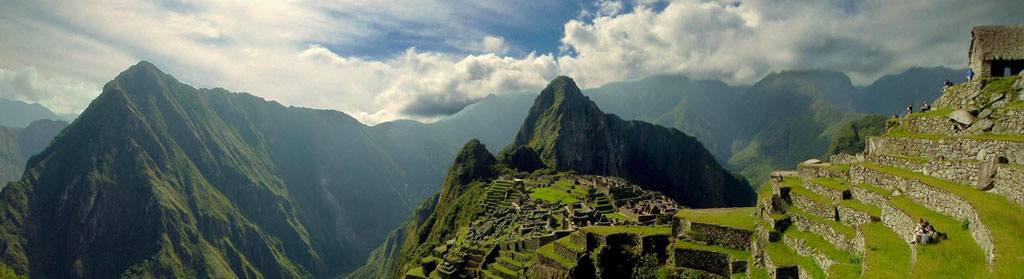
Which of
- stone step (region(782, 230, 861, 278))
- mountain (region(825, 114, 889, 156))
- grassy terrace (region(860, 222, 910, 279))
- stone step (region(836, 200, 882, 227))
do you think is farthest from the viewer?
mountain (region(825, 114, 889, 156))

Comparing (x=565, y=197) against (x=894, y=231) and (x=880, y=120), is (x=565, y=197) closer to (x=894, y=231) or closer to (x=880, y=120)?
(x=894, y=231)

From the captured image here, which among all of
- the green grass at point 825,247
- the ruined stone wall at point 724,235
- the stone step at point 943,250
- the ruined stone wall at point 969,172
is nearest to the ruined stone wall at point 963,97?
the ruined stone wall at point 969,172

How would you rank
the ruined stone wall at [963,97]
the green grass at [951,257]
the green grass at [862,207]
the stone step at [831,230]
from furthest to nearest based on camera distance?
the ruined stone wall at [963,97]
the green grass at [862,207]
the stone step at [831,230]
the green grass at [951,257]

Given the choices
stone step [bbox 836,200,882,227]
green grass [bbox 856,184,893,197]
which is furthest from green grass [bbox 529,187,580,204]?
stone step [bbox 836,200,882,227]

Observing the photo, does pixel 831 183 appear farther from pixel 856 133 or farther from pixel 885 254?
pixel 856 133

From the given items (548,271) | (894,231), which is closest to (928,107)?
(894,231)

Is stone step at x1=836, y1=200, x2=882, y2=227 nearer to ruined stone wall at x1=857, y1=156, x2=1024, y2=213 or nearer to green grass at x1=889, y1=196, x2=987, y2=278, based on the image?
ruined stone wall at x1=857, y1=156, x2=1024, y2=213

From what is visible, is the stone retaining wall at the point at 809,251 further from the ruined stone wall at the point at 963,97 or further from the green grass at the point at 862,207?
the ruined stone wall at the point at 963,97
